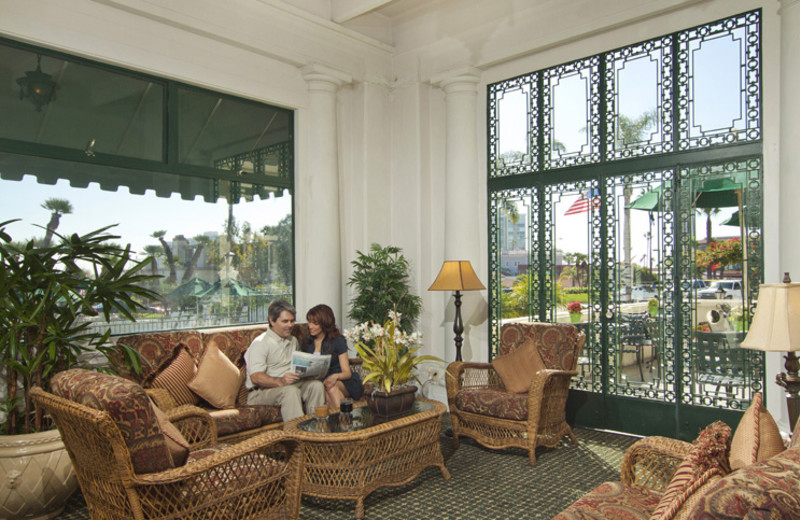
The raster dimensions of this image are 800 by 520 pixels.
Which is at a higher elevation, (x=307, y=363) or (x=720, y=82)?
(x=720, y=82)

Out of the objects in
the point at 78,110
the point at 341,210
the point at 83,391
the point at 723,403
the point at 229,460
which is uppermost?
the point at 78,110

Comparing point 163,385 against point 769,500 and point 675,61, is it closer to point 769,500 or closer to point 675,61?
point 769,500

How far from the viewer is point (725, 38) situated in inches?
176

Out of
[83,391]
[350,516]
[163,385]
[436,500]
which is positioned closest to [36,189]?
[163,385]

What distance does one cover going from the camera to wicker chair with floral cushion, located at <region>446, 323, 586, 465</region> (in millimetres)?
4250

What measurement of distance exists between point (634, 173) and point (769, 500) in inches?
167

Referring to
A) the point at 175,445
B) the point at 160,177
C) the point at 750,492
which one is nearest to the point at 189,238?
the point at 160,177

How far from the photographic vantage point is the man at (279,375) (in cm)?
417

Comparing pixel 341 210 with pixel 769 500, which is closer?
pixel 769 500

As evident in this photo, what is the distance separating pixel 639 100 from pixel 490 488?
3.46 meters

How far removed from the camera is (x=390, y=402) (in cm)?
376

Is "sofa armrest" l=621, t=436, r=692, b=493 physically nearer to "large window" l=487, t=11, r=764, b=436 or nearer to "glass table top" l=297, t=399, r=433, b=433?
Result: "glass table top" l=297, t=399, r=433, b=433

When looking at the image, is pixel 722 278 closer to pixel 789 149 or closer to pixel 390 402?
pixel 789 149

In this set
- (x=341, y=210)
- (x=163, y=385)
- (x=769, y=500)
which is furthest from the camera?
(x=341, y=210)
